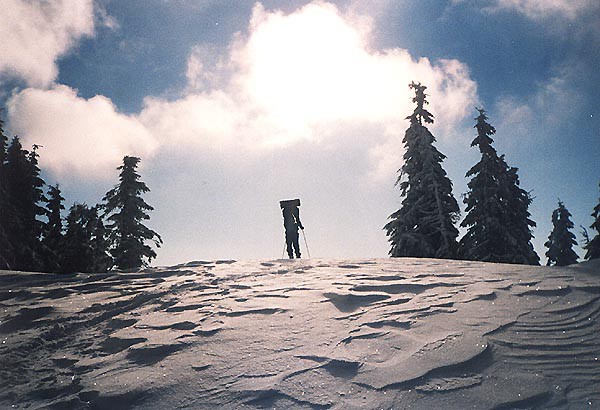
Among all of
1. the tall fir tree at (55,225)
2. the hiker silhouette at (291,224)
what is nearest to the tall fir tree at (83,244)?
the tall fir tree at (55,225)

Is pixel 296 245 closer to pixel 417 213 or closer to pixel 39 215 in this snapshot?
pixel 417 213

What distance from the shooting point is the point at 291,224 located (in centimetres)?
1169

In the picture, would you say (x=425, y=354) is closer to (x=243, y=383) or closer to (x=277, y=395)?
(x=277, y=395)

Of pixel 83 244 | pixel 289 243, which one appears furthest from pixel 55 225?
pixel 289 243

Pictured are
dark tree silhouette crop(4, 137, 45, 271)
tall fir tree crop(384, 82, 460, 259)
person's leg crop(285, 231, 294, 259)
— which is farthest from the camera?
dark tree silhouette crop(4, 137, 45, 271)

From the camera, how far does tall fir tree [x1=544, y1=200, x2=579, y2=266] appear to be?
2953cm

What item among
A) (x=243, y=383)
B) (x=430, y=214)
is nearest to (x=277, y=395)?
(x=243, y=383)

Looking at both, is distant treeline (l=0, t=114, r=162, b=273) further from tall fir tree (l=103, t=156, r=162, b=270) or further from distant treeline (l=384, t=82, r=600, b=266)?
distant treeline (l=384, t=82, r=600, b=266)

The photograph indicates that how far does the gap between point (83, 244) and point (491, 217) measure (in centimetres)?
2729

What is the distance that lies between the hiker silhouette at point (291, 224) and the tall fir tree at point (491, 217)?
1065 centimetres

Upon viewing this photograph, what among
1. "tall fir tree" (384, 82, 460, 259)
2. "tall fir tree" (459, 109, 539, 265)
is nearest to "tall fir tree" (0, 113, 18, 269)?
"tall fir tree" (384, 82, 460, 259)

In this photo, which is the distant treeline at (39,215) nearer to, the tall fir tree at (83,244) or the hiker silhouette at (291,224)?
the tall fir tree at (83,244)

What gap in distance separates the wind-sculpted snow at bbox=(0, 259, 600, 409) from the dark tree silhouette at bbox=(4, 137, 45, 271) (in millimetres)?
17444

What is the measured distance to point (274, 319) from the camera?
4234 mm
